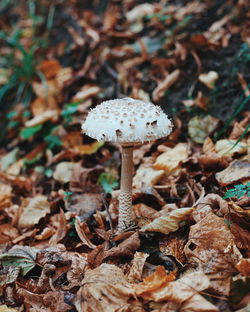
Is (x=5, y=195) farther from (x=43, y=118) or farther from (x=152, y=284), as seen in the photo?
(x=152, y=284)

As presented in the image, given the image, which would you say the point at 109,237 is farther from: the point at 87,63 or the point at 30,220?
the point at 87,63

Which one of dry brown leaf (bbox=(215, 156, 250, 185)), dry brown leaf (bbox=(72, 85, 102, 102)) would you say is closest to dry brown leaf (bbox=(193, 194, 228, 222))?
dry brown leaf (bbox=(215, 156, 250, 185))

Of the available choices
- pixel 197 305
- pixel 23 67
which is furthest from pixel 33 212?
pixel 23 67

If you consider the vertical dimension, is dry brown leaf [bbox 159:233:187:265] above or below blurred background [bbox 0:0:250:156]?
below

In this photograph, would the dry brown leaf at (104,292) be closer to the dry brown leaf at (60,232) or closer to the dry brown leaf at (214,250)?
the dry brown leaf at (214,250)

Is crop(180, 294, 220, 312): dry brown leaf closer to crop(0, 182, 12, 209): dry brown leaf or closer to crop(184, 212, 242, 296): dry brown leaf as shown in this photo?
crop(184, 212, 242, 296): dry brown leaf

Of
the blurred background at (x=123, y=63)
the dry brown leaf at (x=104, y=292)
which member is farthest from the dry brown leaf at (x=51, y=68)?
the dry brown leaf at (x=104, y=292)

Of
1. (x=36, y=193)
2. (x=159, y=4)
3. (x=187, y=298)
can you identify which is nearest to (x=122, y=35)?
(x=159, y=4)
